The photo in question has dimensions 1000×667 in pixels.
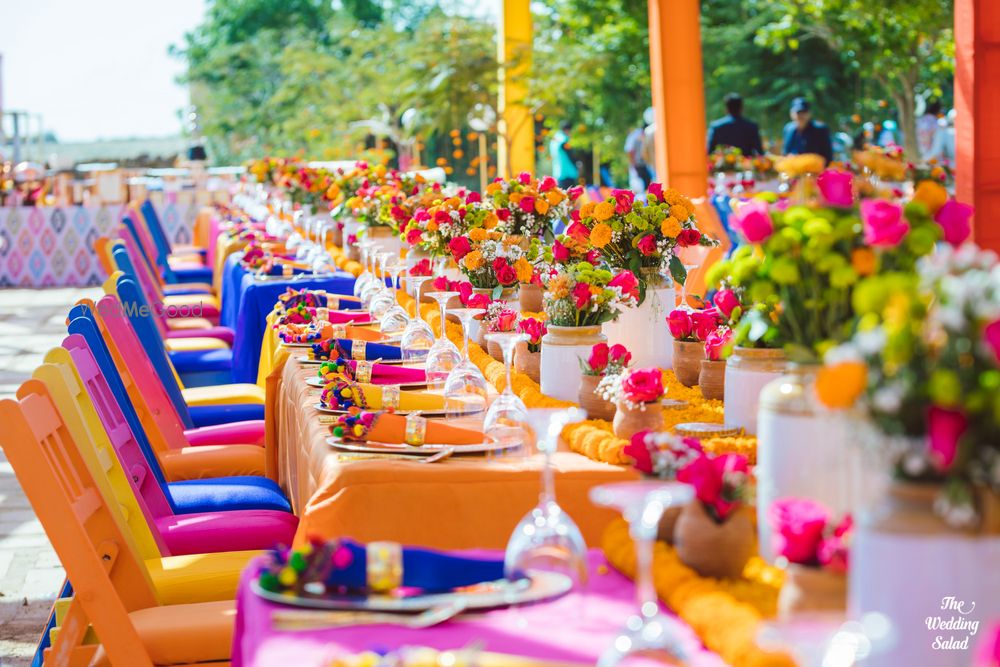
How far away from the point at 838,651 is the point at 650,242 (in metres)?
2.46

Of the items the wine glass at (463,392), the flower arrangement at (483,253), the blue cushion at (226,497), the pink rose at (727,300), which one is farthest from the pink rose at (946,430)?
the flower arrangement at (483,253)

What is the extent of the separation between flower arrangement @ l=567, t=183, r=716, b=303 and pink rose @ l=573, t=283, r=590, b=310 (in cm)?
42

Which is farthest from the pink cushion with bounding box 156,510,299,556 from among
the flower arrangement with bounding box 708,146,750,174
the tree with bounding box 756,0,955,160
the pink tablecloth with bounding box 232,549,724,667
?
the tree with bounding box 756,0,955,160

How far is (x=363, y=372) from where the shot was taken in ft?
12.3

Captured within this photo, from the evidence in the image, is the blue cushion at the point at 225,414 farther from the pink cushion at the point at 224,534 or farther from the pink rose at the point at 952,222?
the pink rose at the point at 952,222

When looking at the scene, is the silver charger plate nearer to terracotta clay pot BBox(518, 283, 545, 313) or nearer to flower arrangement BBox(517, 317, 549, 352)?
flower arrangement BBox(517, 317, 549, 352)

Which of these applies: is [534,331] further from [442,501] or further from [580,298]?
[442,501]

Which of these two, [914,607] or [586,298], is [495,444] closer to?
[586,298]

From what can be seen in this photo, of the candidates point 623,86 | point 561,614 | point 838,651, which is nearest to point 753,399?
point 561,614

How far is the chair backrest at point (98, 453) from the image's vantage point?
3027 mm

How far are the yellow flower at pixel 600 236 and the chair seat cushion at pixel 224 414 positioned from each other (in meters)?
2.33

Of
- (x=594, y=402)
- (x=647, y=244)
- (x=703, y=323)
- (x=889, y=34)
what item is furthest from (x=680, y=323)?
(x=889, y=34)

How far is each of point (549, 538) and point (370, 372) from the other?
193 cm

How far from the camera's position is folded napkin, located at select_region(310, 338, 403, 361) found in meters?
4.07
